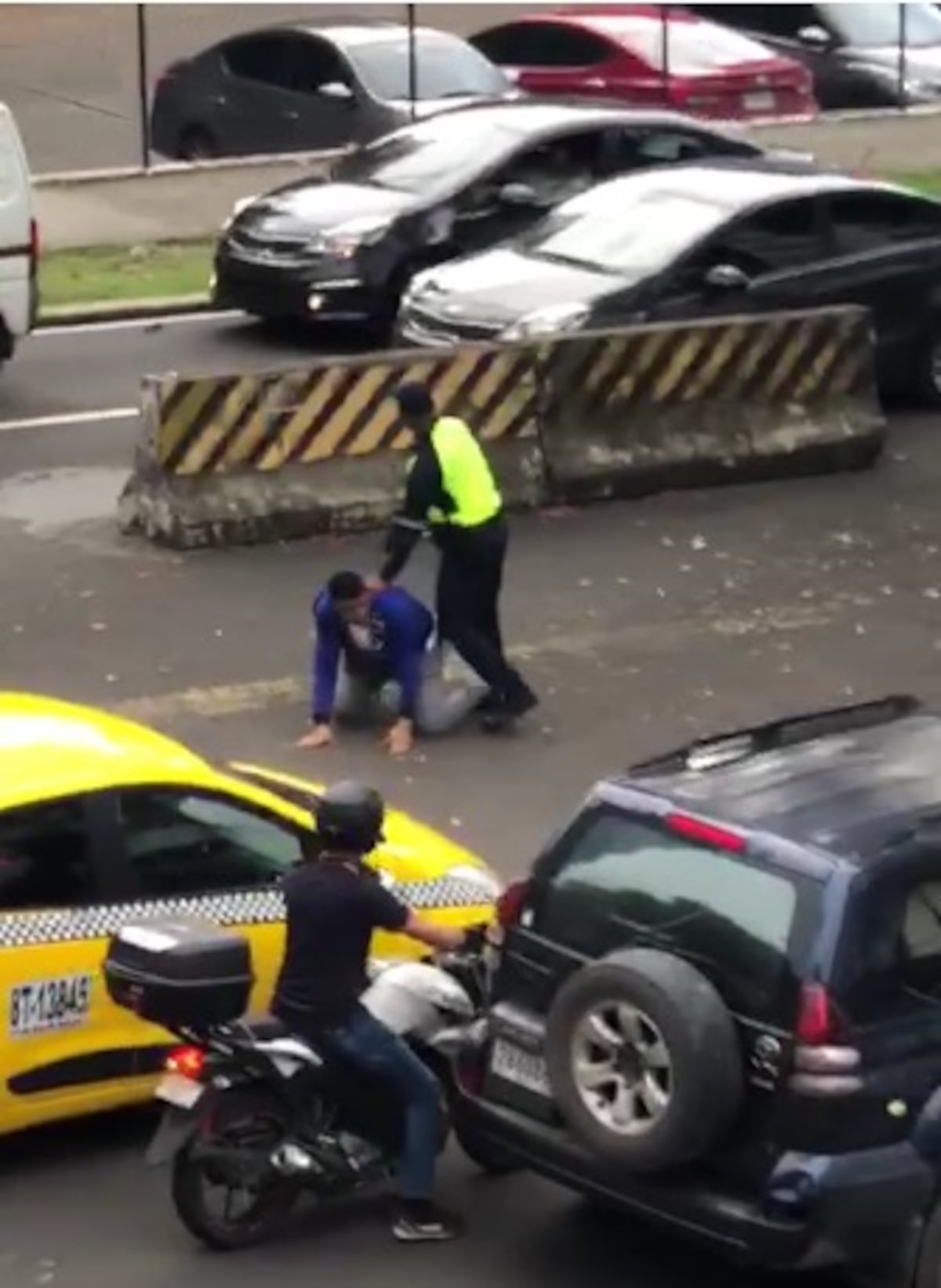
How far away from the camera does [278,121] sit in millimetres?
30859

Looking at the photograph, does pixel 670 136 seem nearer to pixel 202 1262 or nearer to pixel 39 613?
pixel 39 613

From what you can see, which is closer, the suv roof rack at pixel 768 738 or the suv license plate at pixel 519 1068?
the suv license plate at pixel 519 1068

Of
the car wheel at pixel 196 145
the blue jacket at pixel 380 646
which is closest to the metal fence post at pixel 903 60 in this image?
the car wheel at pixel 196 145

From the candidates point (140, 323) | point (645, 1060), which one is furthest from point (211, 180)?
point (645, 1060)

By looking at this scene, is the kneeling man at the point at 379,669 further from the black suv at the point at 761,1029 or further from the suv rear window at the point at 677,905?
the black suv at the point at 761,1029

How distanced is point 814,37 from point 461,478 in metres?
21.4

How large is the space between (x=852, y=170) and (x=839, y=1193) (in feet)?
74.7

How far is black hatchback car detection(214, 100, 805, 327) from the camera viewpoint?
23203mm

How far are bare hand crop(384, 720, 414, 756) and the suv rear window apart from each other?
5.64 meters

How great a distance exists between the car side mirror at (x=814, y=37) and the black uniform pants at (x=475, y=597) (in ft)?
68.6

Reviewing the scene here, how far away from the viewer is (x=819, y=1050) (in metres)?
8.85

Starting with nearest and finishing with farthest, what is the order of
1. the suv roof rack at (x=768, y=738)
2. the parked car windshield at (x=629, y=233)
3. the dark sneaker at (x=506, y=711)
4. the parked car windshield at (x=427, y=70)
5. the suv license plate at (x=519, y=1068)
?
the suv license plate at (x=519, y=1068)
the suv roof rack at (x=768, y=738)
the dark sneaker at (x=506, y=711)
the parked car windshield at (x=629, y=233)
the parked car windshield at (x=427, y=70)

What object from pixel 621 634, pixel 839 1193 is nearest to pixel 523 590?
pixel 621 634

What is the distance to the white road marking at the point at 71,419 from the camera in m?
21.1
